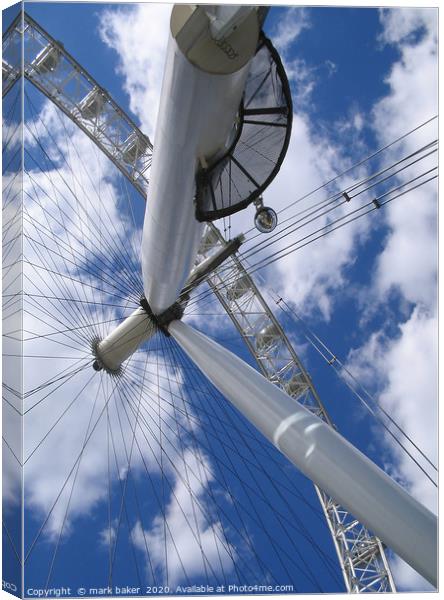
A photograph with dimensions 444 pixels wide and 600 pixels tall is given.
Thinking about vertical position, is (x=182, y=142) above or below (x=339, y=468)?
above

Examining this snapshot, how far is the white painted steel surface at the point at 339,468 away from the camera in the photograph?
14.0ft

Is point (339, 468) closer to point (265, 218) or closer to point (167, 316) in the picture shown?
point (265, 218)

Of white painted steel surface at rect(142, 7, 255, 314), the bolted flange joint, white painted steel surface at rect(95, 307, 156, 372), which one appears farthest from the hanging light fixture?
white painted steel surface at rect(95, 307, 156, 372)

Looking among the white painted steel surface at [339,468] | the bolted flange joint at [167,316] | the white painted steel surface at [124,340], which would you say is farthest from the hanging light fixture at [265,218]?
the white painted steel surface at [124,340]

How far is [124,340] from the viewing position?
10547 millimetres

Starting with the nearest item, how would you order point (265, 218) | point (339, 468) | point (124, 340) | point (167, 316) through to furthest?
point (339, 468) → point (265, 218) → point (167, 316) → point (124, 340)

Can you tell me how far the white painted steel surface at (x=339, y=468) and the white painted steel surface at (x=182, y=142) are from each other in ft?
5.57

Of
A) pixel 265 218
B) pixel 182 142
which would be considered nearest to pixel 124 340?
pixel 265 218

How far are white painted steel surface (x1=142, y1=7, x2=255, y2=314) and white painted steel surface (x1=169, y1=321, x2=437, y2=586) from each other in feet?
5.57

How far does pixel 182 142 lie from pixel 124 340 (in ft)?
21.2

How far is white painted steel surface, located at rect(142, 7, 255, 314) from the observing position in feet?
13.8

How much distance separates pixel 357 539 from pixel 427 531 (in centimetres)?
1506

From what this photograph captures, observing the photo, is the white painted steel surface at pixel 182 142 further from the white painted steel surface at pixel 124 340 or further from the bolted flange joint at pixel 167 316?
the white painted steel surface at pixel 124 340

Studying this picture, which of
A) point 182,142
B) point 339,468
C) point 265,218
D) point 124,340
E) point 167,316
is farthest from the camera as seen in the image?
point 124,340
